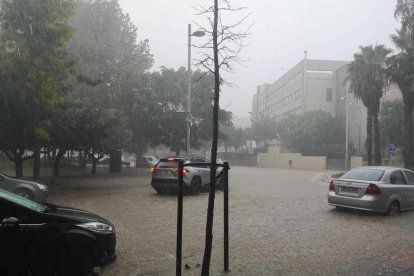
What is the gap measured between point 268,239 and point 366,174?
5.01 m

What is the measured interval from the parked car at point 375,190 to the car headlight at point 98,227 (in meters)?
7.75

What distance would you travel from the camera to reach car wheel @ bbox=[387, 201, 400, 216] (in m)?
12.4

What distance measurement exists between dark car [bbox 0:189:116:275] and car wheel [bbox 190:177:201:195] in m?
11.1

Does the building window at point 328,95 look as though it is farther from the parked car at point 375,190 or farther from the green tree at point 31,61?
the parked car at point 375,190

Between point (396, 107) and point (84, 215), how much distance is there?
175 ft

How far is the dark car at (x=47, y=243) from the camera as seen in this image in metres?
5.88

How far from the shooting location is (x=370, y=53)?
34.0 metres

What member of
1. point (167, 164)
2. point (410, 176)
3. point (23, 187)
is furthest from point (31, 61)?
point (410, 176)

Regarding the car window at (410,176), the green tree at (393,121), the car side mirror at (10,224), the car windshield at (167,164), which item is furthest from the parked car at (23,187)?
the green tree at (393,121)

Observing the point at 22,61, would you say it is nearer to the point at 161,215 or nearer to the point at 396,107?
the point at 161,215

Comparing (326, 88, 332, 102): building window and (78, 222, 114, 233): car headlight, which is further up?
(326, 88, 332, 102): building window

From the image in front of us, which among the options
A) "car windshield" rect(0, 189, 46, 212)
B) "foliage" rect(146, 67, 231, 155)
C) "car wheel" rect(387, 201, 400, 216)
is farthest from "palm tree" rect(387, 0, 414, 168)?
"car windshield" rect(0, 189, 46, 212)

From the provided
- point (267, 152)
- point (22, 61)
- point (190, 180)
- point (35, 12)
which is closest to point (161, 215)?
point (190, 180)

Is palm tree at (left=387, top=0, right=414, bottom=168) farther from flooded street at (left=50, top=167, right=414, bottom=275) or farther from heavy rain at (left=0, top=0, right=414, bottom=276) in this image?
flooded street at (left=50, top=167, right=414, bottom=275)
